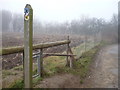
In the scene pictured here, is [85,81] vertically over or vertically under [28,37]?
under

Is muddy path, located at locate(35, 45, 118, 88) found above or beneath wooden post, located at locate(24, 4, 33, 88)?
beneath

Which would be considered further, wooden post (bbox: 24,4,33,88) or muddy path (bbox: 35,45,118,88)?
muddy path (bbox: 35,45,118,88)

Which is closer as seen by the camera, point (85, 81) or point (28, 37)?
point (28, 37)

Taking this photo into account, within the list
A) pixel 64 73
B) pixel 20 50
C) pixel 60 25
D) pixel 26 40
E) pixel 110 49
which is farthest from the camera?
pixel 60 25

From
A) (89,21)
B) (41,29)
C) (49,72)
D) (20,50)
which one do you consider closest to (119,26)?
(89,21)

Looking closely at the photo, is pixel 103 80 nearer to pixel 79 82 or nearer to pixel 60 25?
pixel 79 82

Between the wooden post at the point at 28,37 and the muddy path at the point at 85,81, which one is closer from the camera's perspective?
the wooden post at the point at 28,37

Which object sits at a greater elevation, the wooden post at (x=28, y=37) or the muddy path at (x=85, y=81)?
the wooden post at (x=28, y=37)

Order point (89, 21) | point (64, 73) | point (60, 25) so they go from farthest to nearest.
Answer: point (60, 25)
point (89, 21)
point (64, 73)

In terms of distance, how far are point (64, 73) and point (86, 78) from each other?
0.87 m

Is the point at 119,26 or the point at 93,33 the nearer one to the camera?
the point at 119,26

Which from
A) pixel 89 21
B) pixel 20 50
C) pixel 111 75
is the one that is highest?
pixel 89 21

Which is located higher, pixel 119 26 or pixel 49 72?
pixel 119 26

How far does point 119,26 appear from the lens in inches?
642
